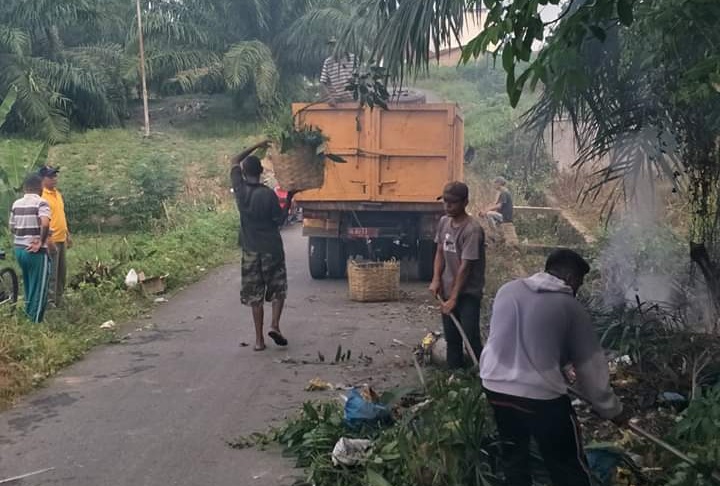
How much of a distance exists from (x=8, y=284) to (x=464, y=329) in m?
5.61

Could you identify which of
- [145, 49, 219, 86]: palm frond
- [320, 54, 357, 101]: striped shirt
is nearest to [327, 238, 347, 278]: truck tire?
[320, 54, 357, 101]: striped shirt

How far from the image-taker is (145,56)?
30.5m

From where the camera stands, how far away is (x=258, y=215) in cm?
825

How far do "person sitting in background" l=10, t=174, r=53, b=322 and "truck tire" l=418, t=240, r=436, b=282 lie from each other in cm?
566

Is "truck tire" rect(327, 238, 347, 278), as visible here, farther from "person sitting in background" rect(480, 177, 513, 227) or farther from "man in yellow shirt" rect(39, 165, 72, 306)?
"man in yellow shirt" rect(39, 165, 72, 306)

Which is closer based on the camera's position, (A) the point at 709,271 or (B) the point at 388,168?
(A) the point at 709,271

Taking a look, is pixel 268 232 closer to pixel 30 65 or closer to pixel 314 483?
pixel 314 483

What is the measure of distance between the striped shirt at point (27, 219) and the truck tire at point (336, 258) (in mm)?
5046

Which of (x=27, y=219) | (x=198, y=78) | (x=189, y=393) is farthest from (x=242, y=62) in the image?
(x=189, y=393)

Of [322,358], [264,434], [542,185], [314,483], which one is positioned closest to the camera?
[314,483]

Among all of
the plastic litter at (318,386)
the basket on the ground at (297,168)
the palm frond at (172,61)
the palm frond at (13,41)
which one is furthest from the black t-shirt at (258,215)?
the palm frond at (172,61)

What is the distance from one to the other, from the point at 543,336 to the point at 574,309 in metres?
0.18

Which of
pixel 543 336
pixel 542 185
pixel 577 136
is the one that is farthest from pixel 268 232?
pixel 542 185

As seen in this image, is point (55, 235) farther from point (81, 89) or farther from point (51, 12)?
point (81, 89)
